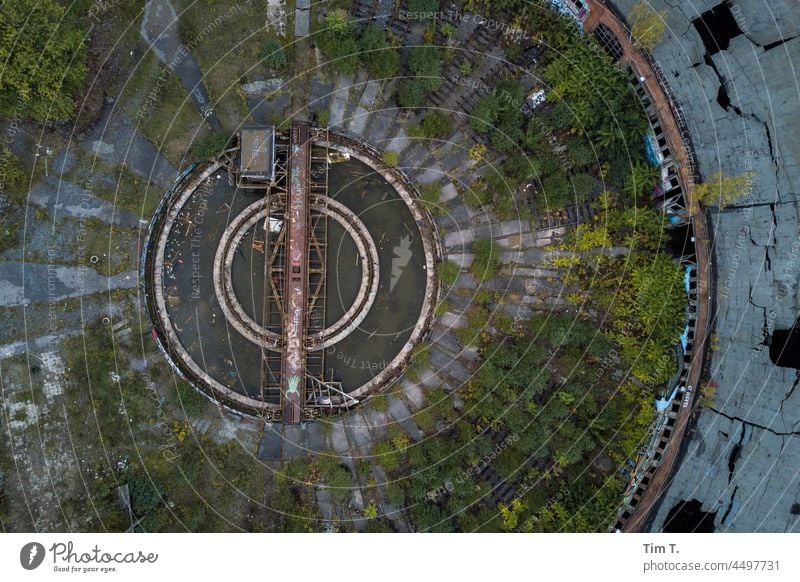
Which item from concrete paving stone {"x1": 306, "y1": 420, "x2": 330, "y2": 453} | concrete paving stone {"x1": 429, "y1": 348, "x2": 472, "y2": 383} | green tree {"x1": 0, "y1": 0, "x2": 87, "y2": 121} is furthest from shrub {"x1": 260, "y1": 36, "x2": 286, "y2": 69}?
concrete paving stone {"x1": 306, "y1": 420, "x2": 330, "y2": 453}

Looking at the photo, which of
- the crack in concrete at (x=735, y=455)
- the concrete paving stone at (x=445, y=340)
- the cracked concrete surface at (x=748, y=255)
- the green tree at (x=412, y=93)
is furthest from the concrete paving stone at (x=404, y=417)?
the green tree at (x=412, y=93)

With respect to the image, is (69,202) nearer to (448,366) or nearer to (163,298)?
(163,298)

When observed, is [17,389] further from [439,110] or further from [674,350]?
[674,350]

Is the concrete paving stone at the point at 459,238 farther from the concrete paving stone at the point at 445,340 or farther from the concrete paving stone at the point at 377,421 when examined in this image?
the concrete paving stone at the point at 377,421

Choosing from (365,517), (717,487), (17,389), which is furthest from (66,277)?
(717,487)

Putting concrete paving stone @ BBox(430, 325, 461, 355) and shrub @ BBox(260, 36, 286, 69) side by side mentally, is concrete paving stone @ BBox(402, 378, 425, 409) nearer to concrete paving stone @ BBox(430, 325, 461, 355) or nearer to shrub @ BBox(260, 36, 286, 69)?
concrete paving stone @ BBox(430, 325, 461, 355)
